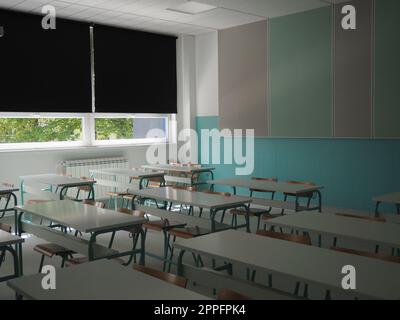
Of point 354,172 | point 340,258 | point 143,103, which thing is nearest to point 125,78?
point 143,103

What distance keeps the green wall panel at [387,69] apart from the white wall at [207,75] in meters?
3.37

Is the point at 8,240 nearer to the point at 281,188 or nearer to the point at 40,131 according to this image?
the point at 281,188

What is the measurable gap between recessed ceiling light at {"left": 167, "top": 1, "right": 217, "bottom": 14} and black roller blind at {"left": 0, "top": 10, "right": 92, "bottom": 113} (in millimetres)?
1787

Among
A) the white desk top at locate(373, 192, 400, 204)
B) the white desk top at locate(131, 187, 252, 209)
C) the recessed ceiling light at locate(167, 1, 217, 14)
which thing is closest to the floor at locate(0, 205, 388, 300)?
the white desk top at locate(131, 187, 252, 209)

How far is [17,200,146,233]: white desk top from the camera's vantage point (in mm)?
3625

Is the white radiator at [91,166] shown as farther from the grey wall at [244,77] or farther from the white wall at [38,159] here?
the grey wall at [244,77]

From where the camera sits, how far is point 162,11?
7348 mm

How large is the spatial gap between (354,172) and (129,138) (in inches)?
169

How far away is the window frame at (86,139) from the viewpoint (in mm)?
7498

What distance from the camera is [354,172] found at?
23.2ft

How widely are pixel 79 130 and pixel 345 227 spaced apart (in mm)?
5949

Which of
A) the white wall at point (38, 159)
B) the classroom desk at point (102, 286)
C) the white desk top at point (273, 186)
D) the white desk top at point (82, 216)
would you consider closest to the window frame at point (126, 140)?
the white wall at point (38, 159)

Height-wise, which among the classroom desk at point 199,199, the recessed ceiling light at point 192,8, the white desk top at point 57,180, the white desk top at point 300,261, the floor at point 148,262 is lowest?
the floor at point 148,262

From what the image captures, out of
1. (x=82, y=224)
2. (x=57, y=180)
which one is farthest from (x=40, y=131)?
(x=82, y=224)
